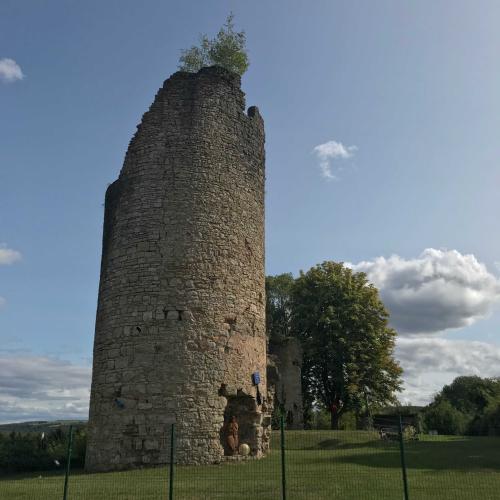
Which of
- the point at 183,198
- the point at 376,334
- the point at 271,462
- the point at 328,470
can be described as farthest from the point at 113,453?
the point at 376,334

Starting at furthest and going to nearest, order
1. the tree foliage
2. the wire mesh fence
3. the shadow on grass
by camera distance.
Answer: the tree foliage < the shadow on grass < the wire mesh fence

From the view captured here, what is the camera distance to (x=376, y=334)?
31.2 m

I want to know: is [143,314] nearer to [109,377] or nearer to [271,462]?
[109,377]

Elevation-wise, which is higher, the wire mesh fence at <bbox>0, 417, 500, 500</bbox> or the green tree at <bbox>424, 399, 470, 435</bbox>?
the green tree at <bbox>424, 399, 470, 435</bbox>

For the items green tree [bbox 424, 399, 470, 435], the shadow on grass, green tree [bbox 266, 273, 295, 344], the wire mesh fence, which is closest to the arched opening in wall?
the wire mesh fence

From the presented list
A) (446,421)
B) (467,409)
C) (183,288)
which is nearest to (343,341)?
(446,421)

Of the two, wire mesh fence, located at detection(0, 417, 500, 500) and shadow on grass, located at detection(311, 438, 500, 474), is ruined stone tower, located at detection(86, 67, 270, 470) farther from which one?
shadow on grass, located at detection(311, 438, 500, 474)

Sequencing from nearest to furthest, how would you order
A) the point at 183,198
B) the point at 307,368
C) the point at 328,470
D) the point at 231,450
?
the point at 328,470, the point at 231,450, the point at 183,198, the point at 307,368

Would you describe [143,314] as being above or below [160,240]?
below

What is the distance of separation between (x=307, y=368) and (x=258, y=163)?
63.6 feet

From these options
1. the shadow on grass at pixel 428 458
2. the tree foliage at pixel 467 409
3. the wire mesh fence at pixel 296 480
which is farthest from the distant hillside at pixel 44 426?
the tree foliage at pixel 467 409

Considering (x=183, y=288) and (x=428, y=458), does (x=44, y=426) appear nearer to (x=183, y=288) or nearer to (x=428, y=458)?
(x=183, y=288)

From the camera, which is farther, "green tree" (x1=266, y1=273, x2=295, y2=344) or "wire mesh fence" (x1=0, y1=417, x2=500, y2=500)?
"green tree" (x1=266, y1=273, x2=295, y2=344)

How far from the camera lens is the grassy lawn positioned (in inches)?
375
